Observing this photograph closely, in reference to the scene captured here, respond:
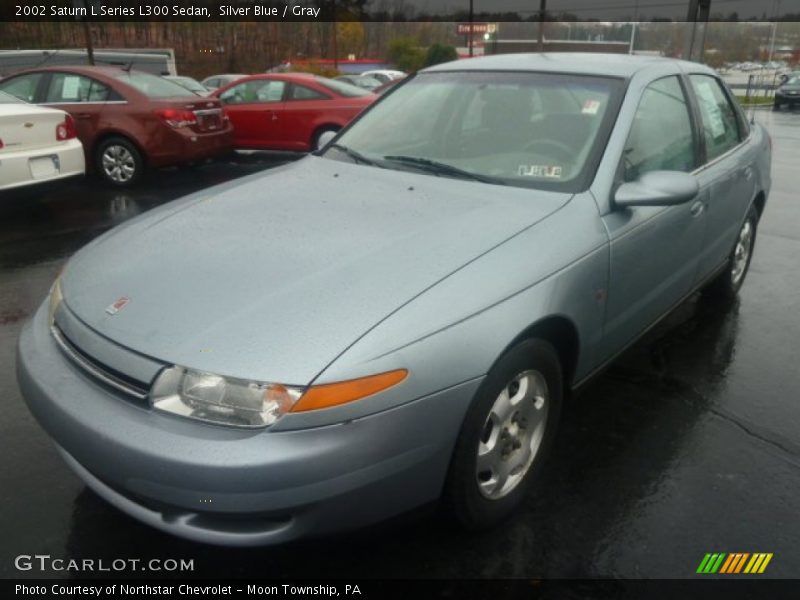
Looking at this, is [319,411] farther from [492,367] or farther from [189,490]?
[492,367]

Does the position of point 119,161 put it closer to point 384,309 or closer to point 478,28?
point 384,309

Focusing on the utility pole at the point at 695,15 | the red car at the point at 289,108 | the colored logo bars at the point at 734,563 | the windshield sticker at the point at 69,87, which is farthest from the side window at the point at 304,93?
the utility pole at the point at 695,15

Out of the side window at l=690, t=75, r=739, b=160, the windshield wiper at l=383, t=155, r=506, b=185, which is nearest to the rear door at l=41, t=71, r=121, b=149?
the windshield wiper at l=383, t=155, r=506, b=185

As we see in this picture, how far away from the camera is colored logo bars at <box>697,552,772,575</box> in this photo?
225 centimetres

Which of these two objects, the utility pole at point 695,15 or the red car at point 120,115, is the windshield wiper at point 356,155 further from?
the utility pole at point 695,15

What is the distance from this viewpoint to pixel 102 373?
204cm

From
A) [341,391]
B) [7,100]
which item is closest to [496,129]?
[341,391]

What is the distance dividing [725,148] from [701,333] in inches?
43.9

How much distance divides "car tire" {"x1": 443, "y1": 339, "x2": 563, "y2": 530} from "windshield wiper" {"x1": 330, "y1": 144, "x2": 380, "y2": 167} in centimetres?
137

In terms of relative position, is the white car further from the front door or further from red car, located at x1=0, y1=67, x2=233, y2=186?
the front door

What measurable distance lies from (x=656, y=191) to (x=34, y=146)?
5.91 meters

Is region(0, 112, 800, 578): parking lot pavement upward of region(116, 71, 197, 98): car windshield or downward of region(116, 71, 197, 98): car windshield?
downward

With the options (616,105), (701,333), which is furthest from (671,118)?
(701,333)

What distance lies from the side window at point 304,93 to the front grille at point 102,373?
28.7 ft
